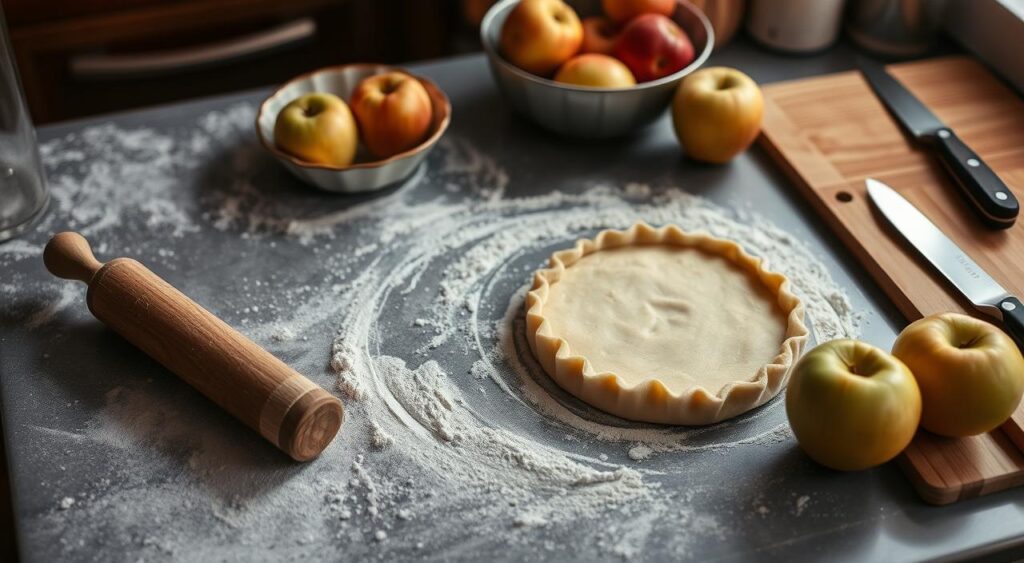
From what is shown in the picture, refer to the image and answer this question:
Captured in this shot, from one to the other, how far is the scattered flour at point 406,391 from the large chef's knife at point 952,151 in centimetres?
24

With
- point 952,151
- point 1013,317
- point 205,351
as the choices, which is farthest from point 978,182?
point 205,351

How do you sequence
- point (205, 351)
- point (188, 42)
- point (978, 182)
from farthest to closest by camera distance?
point (188, 42)
point (978, 182)
point (205, 351)

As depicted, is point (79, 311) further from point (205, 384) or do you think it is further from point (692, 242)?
point (692, 242)

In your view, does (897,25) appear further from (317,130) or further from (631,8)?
(317,130)

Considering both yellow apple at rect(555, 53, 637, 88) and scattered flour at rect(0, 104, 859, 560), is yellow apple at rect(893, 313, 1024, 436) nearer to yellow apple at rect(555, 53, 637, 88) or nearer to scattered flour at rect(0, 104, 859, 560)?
scattered flour at rect(0, 104, 859, 560)

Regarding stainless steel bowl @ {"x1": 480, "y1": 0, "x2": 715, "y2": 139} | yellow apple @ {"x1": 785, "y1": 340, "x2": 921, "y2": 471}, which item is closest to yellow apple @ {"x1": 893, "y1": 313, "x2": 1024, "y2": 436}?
yellow apple @ {"x1": 785, "y1": 340, "x2": 921, "y2": 471}

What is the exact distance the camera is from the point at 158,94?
2.24 metres

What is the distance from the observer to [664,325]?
1.19 m

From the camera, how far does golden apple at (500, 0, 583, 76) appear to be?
4.80 ft

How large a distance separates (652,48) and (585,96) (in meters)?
0.13

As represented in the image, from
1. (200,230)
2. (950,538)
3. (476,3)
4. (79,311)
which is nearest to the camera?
(950,538)

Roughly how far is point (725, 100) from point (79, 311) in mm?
898

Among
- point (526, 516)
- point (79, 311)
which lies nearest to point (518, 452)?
point (526, 516)

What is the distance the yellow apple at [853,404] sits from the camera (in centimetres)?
95
